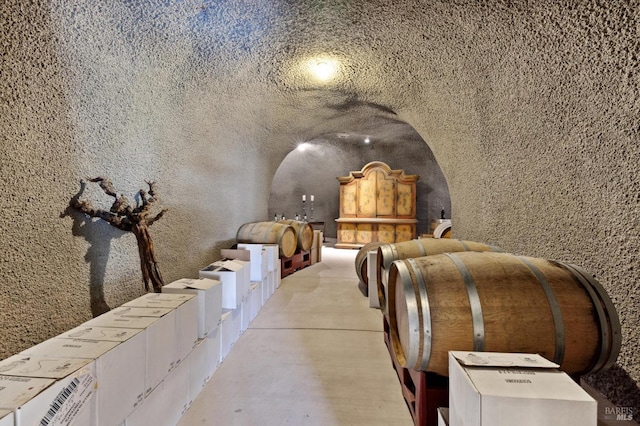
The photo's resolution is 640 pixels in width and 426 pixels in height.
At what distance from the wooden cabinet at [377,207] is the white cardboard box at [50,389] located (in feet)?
22.4

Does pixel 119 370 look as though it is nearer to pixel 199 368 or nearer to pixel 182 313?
pixel 182 313

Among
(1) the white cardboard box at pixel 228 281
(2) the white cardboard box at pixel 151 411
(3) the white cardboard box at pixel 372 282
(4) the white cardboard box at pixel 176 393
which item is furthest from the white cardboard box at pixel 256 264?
(2) the white cardboard box at pixel 151 411

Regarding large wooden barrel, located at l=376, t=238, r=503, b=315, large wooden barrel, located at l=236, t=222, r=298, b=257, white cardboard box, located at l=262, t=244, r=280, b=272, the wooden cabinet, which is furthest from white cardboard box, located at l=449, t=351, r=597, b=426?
the wooden cabinet

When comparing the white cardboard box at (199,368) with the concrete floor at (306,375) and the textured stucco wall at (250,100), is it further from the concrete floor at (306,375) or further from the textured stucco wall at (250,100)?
the textured stucco wall at (250,100)

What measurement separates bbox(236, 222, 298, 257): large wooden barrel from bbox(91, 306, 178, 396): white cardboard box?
8.44 ft

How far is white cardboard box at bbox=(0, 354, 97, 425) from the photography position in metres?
0.72

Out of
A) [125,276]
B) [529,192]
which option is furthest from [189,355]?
[529,192]

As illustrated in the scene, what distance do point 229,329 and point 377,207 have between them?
6.02 m

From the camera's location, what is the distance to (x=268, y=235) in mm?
4039

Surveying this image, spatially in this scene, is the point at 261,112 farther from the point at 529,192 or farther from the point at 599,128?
the point at 599,128

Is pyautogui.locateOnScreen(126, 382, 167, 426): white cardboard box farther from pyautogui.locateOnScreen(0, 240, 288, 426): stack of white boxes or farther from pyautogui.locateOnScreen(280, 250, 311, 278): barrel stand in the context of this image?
pyautogui.locateOnScreen(280, 250, 311, 278): barrel stand

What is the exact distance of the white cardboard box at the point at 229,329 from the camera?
78.1 inches

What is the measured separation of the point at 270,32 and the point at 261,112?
4.57 feet

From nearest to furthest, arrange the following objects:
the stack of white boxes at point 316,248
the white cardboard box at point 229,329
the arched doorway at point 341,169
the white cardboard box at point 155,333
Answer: the white cardboard box at point 155,333 → the white cardboard box at point 229,329 → the stack of white boxes at point 316,248 → the arched doorway at point 341,169
